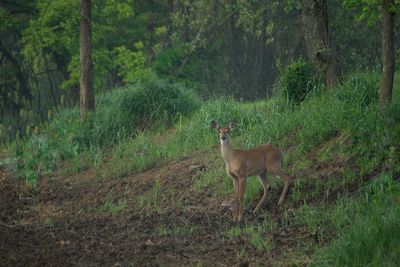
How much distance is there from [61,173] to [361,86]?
640cm

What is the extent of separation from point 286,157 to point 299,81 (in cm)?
309

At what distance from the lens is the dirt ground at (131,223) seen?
9922mm

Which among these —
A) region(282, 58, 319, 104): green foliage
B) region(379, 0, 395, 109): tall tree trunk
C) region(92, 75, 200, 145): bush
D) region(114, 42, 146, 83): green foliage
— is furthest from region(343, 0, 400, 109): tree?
region(114, 42, 146, 83): green foliage

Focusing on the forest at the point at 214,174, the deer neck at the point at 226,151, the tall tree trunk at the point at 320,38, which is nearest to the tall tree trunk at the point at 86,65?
the forest at the point at 214,174

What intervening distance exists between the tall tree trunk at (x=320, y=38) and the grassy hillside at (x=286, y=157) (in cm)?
56

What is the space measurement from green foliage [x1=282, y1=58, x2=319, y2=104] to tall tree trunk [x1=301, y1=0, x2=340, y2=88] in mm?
199

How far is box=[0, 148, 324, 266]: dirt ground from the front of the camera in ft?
32.6

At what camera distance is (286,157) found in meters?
13.1

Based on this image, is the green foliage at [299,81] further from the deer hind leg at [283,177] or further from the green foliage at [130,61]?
the green foliage at [130,61]

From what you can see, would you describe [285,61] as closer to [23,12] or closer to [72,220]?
[23,12]

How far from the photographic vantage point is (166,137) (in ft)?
57.7

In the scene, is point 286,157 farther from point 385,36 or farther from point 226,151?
point 385,36

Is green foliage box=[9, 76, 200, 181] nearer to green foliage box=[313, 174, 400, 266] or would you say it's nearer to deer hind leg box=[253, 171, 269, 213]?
deer hind leg box=[253, 171, 269, 213]

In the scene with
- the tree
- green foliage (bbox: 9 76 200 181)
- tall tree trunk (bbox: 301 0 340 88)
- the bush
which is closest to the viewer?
the tree
